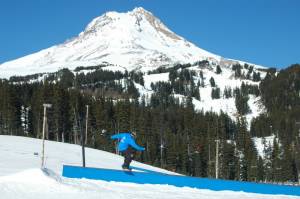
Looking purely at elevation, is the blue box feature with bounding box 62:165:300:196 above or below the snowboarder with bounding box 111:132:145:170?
below

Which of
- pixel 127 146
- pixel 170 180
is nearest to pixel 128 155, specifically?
pixel 127 146

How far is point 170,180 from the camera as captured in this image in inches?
579

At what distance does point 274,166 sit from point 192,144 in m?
16.2

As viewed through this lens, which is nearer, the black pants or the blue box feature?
the blue box feature

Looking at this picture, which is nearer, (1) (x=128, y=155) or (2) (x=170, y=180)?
(2) (x=170, y=180)

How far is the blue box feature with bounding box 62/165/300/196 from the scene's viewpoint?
1388 cm

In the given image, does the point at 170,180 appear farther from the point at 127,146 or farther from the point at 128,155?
the point at 127,146

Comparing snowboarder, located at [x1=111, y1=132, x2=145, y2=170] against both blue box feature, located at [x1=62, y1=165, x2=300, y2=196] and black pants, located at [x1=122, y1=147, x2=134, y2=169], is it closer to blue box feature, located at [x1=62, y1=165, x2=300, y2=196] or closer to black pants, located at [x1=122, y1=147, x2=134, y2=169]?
black pants, located at [x1=122, y1=147, x2=134, y2=169]

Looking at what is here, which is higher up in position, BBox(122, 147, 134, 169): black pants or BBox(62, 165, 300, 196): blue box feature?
BBox(122, 147, 134, 169): black pants

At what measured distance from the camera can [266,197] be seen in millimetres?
14695

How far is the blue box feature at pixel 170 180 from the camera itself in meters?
13.9

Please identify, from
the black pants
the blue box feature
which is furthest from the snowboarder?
the blue box feature

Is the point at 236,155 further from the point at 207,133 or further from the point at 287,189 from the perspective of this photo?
the point at 287,189

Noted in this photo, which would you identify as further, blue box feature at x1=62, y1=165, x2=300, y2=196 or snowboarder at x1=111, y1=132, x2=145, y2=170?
snowboarder at x1=111, y1=132, x2=145, y2=170
